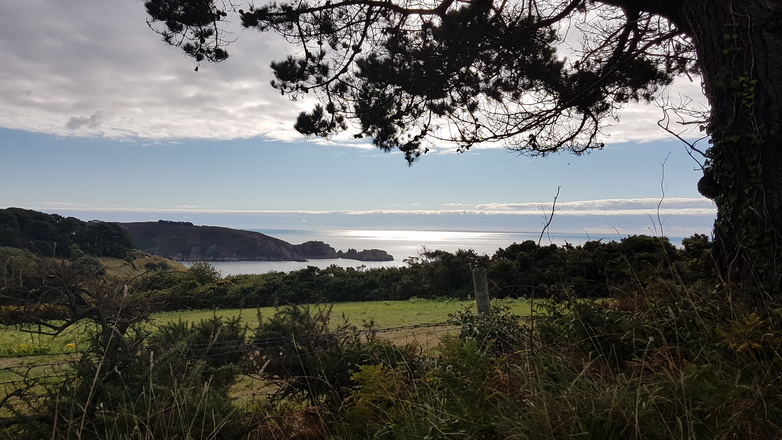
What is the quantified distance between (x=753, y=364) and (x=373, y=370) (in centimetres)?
246

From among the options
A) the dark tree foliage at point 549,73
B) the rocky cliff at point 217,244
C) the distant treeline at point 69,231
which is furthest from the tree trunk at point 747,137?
the rocky cliff at point 217,244

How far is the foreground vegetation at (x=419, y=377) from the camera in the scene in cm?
256

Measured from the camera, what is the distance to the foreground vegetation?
256 cm

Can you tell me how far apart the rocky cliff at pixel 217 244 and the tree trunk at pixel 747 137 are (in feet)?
109

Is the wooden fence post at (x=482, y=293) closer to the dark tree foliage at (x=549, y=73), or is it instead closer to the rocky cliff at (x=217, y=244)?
the dark tree foliage at (x=549, y=73)

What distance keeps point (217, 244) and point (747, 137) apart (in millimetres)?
40095

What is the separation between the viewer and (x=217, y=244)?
41125 mm

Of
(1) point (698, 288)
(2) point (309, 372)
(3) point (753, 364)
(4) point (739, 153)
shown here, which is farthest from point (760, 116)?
(2) point (309, 372)

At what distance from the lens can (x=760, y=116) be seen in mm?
5125

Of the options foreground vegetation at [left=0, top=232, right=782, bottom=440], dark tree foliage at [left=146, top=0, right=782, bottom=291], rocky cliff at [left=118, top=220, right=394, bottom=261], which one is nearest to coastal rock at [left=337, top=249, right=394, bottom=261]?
rocky cliff at [left=118, top=220, right=394, bottom=261]

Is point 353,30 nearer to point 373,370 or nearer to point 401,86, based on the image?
point 401,86

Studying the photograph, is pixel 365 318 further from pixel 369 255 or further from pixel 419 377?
pixel 369 255

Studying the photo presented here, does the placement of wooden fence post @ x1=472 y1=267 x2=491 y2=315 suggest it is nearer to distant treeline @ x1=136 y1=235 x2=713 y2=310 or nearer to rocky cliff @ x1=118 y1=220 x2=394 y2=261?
distant treeline @ x1=136 y1=235 x2=713 y2=310

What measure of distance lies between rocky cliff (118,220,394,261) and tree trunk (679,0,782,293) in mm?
33281
